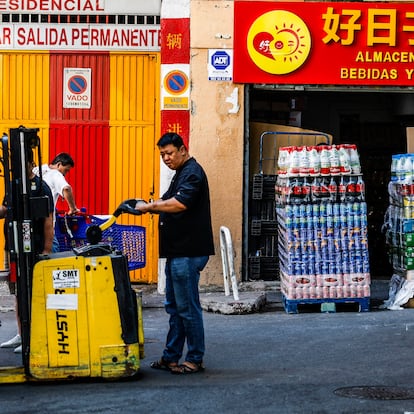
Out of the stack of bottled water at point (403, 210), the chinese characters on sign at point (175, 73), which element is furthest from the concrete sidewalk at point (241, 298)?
the chinese characters on sign at point (175, 73)

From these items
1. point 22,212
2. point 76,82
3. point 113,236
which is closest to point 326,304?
point 113,236

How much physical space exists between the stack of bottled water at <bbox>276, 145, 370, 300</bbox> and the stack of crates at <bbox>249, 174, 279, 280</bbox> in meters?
1.49

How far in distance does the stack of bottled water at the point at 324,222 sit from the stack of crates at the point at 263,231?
58.5 inches

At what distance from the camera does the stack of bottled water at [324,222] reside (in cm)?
1093

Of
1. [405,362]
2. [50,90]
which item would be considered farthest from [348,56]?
[405,362]

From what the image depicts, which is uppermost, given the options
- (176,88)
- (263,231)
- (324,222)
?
(176,88)

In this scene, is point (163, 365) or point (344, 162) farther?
point (344, 162)

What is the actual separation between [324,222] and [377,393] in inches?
163

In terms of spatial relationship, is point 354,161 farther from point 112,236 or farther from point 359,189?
point 112,236

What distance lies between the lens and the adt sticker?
41.7 feet

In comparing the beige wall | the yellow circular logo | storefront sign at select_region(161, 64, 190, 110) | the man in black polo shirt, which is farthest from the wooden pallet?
the man in black polo shirt

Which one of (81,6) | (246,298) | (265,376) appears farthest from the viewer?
(81,6)

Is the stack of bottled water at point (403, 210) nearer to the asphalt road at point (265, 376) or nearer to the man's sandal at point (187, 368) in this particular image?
the asphalt road at point (265, 376)

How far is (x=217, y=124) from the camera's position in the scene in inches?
503
